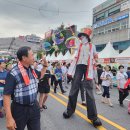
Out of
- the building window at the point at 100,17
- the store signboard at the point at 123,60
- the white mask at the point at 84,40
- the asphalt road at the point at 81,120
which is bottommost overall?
the asphalt road at the point at 81,120

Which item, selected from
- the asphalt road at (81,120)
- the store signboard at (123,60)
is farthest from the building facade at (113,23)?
the asphalt road at (81,120)

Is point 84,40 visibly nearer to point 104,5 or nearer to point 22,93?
point 22,93

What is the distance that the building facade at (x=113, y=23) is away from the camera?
1524 inches

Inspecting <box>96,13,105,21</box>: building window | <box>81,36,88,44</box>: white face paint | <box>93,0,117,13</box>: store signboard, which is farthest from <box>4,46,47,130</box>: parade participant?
<box>96,13,105,21</box>: building window

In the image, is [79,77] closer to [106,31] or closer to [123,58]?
[123,58]

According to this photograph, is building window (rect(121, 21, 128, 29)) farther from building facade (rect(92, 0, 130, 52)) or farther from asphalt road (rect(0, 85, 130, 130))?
asphalt road (rect(0, 85, 130, 130))

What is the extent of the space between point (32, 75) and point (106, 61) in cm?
1645

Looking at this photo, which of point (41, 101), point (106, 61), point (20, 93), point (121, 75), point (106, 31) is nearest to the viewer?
point (20, 93)

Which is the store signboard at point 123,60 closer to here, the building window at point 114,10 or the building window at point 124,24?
the building window at point 124,24


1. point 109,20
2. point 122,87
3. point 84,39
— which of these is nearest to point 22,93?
point 84,39

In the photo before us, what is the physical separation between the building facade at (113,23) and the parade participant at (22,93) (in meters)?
35.8

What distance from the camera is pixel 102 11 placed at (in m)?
47.1

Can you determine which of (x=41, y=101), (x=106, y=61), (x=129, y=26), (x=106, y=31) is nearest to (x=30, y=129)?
(x=41, y=101)

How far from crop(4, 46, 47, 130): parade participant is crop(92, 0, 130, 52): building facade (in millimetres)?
35812
